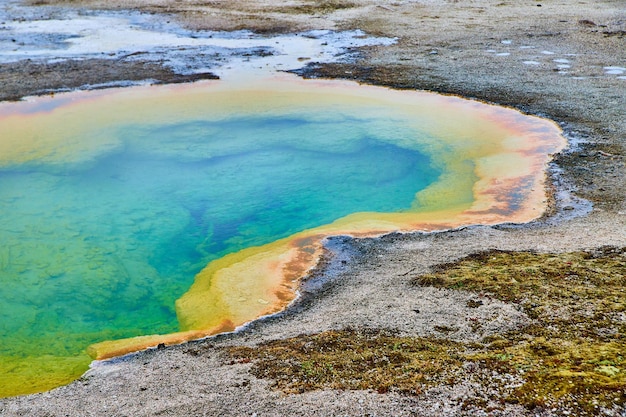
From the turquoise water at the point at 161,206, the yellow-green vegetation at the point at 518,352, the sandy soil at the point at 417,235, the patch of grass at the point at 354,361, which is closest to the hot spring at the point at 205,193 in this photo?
the turquoise water at the point at 161,206

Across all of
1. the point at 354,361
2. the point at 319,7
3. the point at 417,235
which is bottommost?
the point at 417,235

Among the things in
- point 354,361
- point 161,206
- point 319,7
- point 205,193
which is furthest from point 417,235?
point 319,7

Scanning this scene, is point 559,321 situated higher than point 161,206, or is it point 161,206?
point 559,321

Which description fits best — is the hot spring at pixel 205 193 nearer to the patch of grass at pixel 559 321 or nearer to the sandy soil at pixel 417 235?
the sandy soil at pixel 417 235

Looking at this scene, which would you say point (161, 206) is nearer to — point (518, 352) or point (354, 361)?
point (354, 361)

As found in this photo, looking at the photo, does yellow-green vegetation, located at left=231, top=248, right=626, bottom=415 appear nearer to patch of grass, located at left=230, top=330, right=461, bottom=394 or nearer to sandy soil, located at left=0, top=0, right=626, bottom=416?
patch of grass, located at left=230, top=330, right=461, bottom=394

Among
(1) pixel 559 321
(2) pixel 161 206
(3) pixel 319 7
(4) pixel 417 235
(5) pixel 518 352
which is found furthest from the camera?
(3) pixel 319 7

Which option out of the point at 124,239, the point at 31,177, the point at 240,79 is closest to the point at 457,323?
the point at 124,239

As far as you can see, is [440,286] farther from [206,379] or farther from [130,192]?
[130,192]
